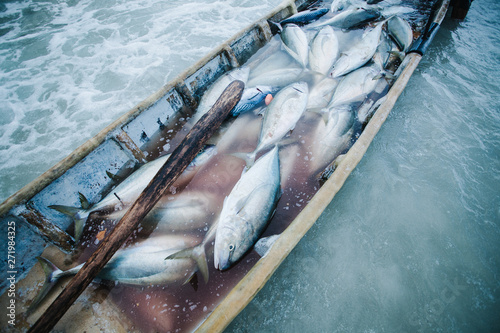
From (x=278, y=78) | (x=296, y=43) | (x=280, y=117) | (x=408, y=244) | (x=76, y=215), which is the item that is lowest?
(x=408, y=244)

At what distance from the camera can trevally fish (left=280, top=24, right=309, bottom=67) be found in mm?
4106

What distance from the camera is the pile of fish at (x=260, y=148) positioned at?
2.13 m

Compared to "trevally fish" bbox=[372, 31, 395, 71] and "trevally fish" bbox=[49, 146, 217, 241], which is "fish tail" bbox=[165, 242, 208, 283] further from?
"trevally fish" bbox=[372, 31, 395, 71]

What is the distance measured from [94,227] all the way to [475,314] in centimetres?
414

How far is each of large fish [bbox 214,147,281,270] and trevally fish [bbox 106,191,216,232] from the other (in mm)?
313

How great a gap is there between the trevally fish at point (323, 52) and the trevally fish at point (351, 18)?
3.78 feet

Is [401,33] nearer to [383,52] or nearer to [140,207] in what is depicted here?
[383,52]

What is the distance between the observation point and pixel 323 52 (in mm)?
3996

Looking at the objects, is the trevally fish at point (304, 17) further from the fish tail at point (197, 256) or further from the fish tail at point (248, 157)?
the fish tail at point (197, 256)

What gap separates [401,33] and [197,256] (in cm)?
583

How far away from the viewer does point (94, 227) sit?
2467 millimetres

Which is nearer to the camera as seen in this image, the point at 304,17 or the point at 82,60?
the point at 304,17

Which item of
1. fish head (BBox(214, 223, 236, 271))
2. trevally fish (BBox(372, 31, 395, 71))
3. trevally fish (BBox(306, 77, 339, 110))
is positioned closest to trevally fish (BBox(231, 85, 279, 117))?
trevally fish (BBox(306, 77, 339, 110))

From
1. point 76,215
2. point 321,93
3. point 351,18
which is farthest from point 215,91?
point 351,18
